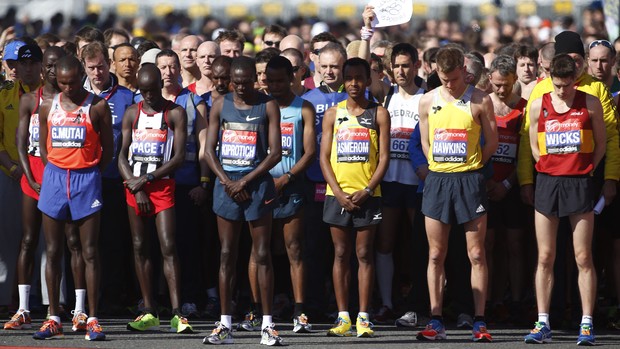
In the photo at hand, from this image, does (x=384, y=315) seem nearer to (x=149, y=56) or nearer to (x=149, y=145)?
(x=149, y=145)

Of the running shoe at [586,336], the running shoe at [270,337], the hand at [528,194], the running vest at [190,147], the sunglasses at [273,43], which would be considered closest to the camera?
the running shoe at [270,337]

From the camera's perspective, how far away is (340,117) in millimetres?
11992

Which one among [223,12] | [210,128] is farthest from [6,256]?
[223,12]

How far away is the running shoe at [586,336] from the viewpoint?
36.9 feet

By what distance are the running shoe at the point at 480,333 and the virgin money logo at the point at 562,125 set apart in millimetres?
1729

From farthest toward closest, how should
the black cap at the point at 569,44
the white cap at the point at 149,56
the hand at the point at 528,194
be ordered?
the white cap at the point at 149,56 < the black cap at the point at 569,44 < the hand at the point at 528,194

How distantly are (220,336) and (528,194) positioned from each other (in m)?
2.98

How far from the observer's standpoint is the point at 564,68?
11.5m

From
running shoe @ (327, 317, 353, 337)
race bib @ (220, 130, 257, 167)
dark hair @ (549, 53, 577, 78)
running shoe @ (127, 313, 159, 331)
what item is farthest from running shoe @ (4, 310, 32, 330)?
dark hair @ (549, 53, 577, 78)

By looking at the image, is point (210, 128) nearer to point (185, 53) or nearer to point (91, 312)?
point (91, 312)

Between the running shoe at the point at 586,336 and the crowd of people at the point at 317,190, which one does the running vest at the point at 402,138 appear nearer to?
the crowd of people at the point at 317,190

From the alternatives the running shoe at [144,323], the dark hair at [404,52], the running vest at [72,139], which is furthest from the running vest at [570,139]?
the running vest at [72,139]

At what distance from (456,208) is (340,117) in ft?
4.24

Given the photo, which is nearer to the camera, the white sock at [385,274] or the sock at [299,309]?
the sock at [299,309]
